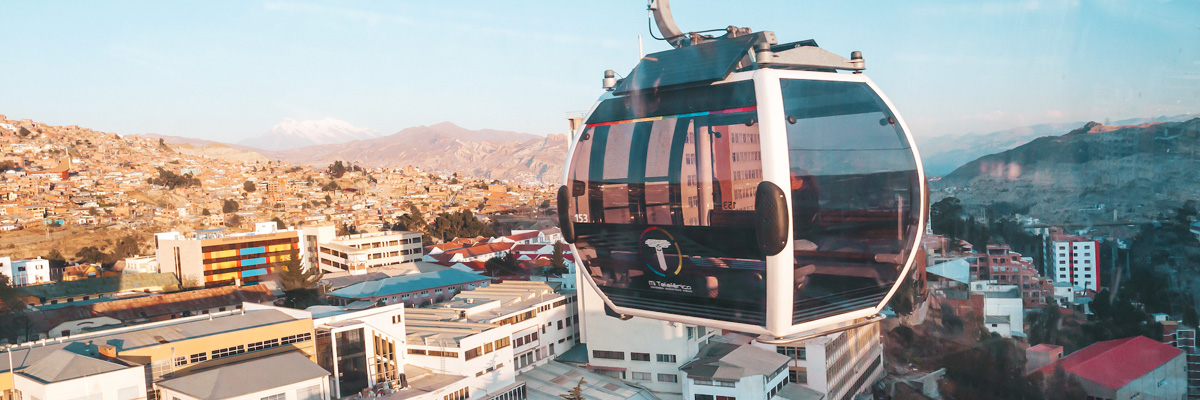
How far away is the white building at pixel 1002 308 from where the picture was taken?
1623cm

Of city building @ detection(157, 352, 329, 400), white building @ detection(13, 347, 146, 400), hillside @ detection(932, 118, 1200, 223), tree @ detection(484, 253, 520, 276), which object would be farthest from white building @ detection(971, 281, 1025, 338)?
white building @ detection(13, 347, 146, 400)

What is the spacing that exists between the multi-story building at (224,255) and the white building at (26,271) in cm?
312

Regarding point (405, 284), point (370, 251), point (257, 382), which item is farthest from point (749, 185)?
point (370, 251)

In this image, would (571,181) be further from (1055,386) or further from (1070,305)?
(1070,305)

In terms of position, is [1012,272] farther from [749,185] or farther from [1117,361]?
[749,185]

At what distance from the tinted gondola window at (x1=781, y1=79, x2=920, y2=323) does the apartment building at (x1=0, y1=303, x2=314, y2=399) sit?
639 cm

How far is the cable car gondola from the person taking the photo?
201 centimetres

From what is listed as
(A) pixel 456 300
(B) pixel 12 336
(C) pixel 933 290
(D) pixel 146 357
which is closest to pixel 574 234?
(D) pixel 146 357

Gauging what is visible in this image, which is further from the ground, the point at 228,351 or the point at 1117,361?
the point at 228,351

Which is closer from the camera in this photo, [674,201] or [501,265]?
[674,201]

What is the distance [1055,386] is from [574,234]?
13.9m

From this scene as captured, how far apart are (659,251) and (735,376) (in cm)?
767

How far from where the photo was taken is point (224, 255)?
19031 millimetres

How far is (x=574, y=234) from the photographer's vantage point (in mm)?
2490
